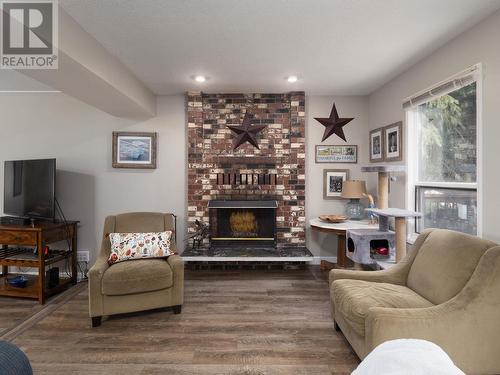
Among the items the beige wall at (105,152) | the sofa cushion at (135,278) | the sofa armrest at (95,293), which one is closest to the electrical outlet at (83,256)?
the beige wall at (105,152)

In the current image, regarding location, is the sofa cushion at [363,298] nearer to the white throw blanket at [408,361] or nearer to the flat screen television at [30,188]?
the white throw blanket at [408,361]

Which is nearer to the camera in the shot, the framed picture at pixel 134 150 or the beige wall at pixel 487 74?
the beige wall at pixel 487 74

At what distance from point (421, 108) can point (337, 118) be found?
1.23 meters

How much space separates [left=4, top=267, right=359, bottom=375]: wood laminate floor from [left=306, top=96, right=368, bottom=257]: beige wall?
1.10 m

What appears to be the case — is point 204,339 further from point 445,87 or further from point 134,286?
point 445,87

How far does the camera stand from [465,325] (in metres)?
1.67

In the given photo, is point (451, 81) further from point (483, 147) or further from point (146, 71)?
point (146, 71)

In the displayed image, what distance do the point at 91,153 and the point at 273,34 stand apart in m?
3.00

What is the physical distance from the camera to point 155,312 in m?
2.76

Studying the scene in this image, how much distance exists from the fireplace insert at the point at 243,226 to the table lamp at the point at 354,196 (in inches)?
40.4

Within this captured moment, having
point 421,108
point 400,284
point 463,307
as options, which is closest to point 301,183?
point 421,108

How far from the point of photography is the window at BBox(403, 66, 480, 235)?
7.88ft

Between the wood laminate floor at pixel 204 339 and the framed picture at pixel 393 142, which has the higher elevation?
the framed picture at pixel 393 142

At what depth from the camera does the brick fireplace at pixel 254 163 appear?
4043 mm
